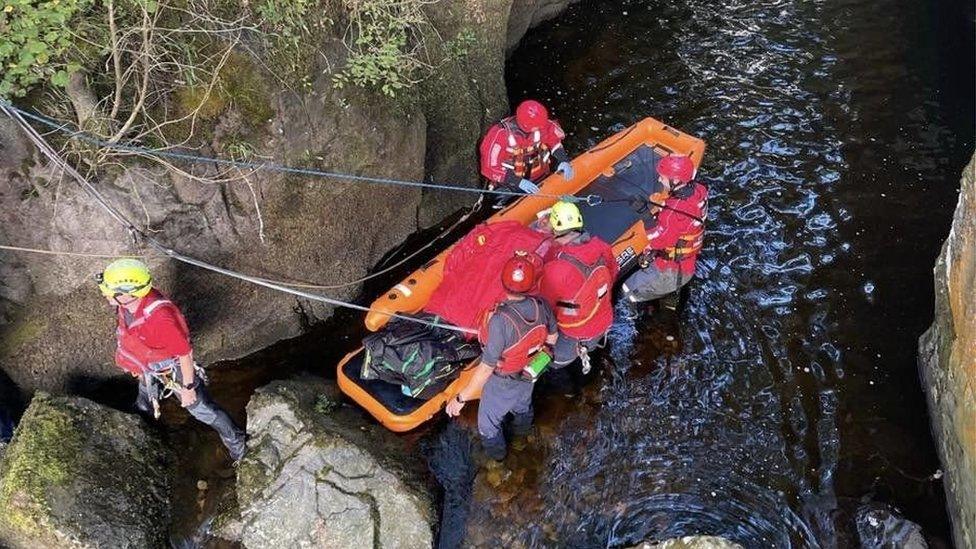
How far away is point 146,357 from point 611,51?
6.64 meters

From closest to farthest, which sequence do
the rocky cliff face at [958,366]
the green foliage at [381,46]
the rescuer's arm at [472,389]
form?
1. the rocky cliff face at [958,366]
2. the rescuer's arm at [472,389]
3. the green foliage at [381,46]

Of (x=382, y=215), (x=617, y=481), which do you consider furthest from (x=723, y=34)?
(x=617, y=481)

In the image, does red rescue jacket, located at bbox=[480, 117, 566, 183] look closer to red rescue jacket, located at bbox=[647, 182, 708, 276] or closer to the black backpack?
red rescue jacket, located at bbox=[647, 182, 708, 276]

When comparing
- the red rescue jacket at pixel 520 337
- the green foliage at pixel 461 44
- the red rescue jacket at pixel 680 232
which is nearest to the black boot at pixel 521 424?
the red rescue jacket at pixel 520 337

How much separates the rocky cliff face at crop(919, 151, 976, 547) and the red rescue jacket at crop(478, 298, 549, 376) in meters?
2.51

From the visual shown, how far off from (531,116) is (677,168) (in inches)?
57.8

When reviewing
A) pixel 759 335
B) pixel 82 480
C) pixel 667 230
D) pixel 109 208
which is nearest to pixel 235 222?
pixel 109 208

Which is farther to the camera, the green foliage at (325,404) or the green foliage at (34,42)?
A: the green foliage at (325,404)

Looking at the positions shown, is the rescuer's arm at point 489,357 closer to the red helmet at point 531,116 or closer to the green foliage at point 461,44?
the red helmet at point 531,116

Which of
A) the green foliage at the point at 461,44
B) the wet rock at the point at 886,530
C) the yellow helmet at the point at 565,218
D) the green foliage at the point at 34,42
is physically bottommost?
the wet rock at the point at 886,530

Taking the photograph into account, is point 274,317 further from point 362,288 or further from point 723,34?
point 723,34

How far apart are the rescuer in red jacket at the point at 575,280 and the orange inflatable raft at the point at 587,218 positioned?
2.78 feet

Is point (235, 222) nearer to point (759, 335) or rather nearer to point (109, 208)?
point (109, 208)

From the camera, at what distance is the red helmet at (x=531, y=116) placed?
252 inches
